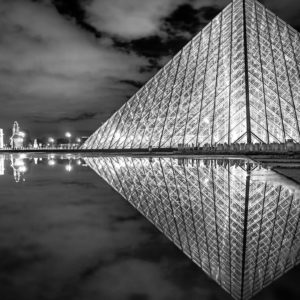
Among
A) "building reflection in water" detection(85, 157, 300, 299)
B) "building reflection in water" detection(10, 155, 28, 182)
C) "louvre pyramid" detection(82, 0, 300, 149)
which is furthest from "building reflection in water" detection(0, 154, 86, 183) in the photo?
"louvre pyramid" detection(82, 0, 300, 149)

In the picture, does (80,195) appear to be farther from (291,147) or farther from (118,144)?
(118,144)

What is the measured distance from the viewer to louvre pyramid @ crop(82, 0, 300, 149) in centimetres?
2889

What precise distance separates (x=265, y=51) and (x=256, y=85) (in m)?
5.43

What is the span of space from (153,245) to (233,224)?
150 centimetres

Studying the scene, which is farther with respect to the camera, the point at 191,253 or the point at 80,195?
the point at 80,195

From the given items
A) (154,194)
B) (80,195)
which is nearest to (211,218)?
(154,194)

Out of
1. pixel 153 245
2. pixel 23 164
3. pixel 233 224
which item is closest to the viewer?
pixel 153 245

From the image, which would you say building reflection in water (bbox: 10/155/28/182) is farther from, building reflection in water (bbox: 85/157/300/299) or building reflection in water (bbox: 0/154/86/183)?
building reflection in water (bbox: 85/157/300/299)

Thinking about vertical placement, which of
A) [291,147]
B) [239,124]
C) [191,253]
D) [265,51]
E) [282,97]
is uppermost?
[265,51]

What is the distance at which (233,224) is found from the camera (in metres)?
5.73

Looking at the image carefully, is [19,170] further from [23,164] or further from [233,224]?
[233,224]

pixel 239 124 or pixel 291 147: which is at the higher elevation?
pixel 239 124

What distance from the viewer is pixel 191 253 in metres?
4.44

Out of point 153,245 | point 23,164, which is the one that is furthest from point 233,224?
point 23,164
